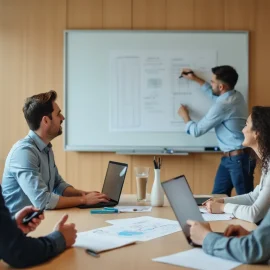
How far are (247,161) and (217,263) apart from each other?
2227 millimetres

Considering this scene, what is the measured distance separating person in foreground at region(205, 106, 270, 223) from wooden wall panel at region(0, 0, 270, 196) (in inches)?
67.1

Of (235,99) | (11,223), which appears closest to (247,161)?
(235,99)

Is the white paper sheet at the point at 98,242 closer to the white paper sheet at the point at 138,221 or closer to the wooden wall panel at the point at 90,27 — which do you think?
the white paper sheet at the point at 138,221

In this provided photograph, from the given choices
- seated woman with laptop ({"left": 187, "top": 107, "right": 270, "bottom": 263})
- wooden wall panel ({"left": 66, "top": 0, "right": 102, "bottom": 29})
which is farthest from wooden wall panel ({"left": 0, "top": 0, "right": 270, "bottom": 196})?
seated woman with laptop ({"left": 187, "top": 107, "right": 270, "bottom": 263})

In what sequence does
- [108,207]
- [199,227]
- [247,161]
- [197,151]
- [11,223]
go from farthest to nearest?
[197,151]
[247,161]
[108,207]
[199,227]
[11,223]

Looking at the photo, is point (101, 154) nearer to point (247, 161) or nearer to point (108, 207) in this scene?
point (247, 161)

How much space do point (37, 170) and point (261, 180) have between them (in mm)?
1145

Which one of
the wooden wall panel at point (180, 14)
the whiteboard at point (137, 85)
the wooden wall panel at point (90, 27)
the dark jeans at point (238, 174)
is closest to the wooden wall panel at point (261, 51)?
the wooden wall panel at point (90, 27)

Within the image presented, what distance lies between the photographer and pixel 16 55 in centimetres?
397

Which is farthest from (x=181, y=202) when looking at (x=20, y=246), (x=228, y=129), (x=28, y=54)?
(x=28, y=54)

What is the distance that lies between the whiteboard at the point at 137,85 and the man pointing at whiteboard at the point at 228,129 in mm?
224

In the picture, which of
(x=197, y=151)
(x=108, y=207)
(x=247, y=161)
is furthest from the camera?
(x=197, y=151)

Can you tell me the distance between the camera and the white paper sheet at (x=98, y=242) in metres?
1.54

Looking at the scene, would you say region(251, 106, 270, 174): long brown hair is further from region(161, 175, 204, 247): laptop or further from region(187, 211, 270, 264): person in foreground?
region(187, 211, 270, 264): person in foreground
